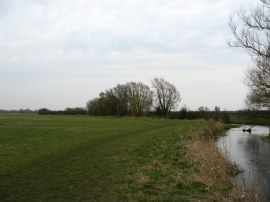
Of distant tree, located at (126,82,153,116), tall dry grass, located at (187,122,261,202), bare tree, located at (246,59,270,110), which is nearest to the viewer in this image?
tall dry grass, located at (187,122,261,202)

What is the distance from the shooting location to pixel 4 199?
373 inches

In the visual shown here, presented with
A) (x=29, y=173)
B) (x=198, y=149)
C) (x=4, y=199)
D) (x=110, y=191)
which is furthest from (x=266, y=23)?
(x=4, y=199)

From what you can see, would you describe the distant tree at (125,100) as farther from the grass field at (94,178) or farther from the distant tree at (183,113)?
the grass field at (94,178)

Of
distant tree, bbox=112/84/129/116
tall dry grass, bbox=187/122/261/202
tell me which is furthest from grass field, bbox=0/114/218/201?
distant tree, bbox=112/84/129/116

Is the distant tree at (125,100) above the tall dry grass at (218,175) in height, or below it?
above

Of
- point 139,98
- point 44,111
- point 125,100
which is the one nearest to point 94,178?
point 139,98

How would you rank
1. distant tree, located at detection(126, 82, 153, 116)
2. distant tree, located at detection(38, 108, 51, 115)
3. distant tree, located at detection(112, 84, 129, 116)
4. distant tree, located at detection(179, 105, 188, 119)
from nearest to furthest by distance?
distant tree, located at detection(179, 105, 188, 119) < distant tree, located at detection(126, 82, 153, 116) < distant tree, located at detection(112, 84, 129, 116) < distant tree, located at detection(38, 108, 51, 115)

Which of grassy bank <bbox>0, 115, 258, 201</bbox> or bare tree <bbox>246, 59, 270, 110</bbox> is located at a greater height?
bare tree <bbox>246, 59, 270, 110</bbox>

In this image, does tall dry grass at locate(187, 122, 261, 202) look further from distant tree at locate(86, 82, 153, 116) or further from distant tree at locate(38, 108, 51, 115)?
distant tree at locate(38, 108, 51, 115)

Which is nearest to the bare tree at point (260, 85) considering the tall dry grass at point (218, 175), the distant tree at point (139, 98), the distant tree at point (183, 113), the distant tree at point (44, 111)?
the tall dry grass at point (218, 175)

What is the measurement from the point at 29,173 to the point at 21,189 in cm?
262

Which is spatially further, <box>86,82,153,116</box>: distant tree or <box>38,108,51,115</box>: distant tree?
<box>38,108,51,115</box>: distant tree

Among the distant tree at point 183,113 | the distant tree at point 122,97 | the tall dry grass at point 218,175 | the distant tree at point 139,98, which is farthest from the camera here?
the distant tree at point 122,97

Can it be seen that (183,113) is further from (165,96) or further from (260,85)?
(260,85)
